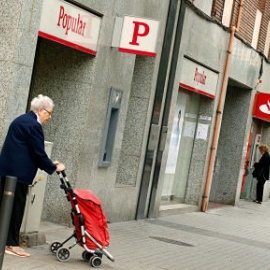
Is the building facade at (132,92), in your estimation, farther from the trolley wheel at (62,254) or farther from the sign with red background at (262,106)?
the trolley wheel at (62,254)

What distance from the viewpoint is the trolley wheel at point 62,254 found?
26.0 feet

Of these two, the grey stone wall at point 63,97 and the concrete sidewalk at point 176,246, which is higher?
the grey stone wall at point 63,97

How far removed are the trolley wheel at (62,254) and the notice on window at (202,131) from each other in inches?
370

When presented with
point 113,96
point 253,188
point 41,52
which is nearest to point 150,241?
point 113,96

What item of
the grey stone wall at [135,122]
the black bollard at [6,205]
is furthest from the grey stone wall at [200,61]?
the black bollard at [6,205]

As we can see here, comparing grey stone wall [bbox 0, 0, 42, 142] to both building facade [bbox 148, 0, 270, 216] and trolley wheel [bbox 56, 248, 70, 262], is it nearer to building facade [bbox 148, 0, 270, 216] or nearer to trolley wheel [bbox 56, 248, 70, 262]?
trolley wheel [bbox 56, 248, 70, 262]

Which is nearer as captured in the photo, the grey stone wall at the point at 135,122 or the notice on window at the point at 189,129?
the grey stone wall at the point at 135,122

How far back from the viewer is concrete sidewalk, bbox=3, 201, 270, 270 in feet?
27.2

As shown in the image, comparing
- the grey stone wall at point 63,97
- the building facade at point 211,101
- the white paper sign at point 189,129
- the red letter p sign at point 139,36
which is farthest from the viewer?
the white paper sign at point 189,129

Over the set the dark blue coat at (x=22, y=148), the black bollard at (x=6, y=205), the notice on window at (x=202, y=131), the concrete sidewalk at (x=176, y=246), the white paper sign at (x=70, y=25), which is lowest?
the concrete sidewalk at (x=176, y=246)

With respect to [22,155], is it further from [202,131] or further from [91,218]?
[202,131]

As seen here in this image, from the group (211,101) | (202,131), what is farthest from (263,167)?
(211,101)

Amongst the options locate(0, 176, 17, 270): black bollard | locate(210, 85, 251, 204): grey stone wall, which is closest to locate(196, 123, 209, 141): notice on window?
locate(210, 85, 251, 204): grey stone wall

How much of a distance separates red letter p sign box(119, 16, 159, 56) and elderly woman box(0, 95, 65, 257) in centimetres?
316
